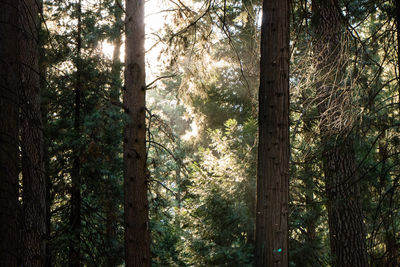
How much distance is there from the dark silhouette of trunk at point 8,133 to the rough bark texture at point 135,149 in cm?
299

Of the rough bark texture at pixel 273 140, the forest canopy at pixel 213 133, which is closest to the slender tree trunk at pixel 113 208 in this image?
the forest canopy at pixel 213 133

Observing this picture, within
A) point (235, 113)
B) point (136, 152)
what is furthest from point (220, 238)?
point (235, 113)

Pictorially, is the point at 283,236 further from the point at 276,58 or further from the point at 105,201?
the point at 105,201

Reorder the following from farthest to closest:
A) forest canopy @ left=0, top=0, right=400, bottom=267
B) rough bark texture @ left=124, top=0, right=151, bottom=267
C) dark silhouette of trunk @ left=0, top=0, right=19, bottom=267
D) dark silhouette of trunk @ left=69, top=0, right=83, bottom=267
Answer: dark silhouette of trunk @ left=69, top=0, right=83, bottom=267 → rough bark texture @ left=124, top=0, right=151, bottom=267 → forest canopy @ left=0, top=0, right=400, bottom=267 → dark silhouette of trunk @ left=0, top=0, right=19, bottom=267

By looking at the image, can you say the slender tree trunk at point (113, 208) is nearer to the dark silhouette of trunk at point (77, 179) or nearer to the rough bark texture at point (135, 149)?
the dark silhouette of trunk at point (77, 179)

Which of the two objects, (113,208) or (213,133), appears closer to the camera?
(113,208)

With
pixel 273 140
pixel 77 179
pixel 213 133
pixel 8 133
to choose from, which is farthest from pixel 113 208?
pixel 8 133

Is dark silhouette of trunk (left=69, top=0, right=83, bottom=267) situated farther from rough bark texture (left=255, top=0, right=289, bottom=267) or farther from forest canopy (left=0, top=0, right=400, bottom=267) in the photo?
rough bark texture (left=255, top=0, right=289, bottom=267)

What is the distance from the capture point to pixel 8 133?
2.91 m

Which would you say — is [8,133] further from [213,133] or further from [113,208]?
[213,133]

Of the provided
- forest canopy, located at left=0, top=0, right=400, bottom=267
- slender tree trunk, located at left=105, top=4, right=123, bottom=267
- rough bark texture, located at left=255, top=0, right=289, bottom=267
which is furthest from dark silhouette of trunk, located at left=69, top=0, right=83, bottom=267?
rough bark texture, located at left=255, top=0, right=289, bottom=267

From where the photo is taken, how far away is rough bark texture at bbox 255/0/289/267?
157 inches

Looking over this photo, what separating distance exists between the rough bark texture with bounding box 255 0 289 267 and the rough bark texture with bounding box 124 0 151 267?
2.40 metres

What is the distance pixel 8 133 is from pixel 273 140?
8.71 feet
